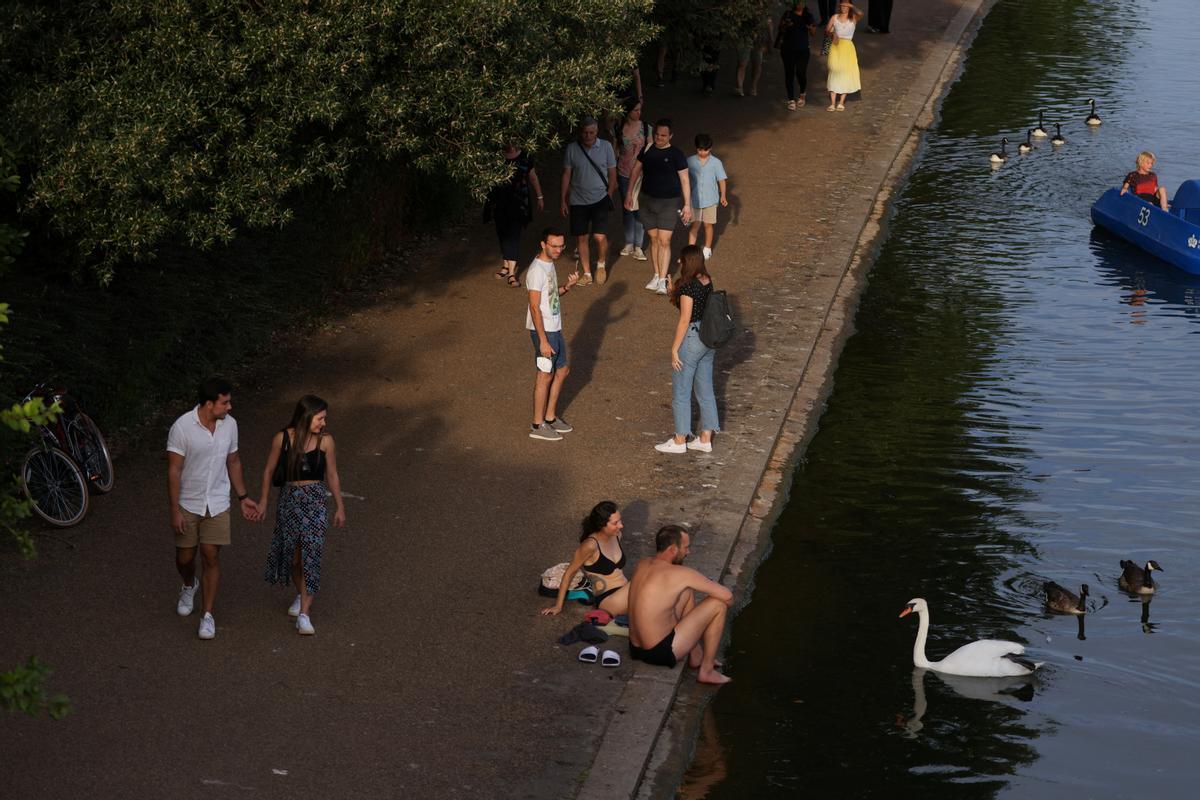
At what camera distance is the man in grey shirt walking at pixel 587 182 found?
57.5 ft

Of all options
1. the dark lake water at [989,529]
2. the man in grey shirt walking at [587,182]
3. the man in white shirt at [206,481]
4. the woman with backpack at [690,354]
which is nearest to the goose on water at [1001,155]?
the dark lake water at [989,529]

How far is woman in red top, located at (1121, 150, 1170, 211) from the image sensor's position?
21.5m

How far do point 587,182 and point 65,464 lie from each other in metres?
7.64

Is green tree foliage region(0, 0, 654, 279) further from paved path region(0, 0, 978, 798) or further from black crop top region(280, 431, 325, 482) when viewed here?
black crop top region(280, 431, 325, 482)

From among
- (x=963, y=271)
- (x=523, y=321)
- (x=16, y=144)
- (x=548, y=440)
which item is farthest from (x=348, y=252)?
(x=963, y=271)

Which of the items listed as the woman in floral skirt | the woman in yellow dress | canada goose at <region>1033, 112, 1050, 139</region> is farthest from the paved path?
the woman in yellow dress

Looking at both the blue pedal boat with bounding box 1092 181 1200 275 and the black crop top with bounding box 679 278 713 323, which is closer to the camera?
the black crop top with bounding box 679 278 713 323

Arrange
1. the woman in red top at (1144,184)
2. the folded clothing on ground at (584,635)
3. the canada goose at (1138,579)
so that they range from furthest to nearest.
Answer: the woman in red top at (1144,184) < the canada goose at (1138,579) < the folded clothing on ground at (584,635)

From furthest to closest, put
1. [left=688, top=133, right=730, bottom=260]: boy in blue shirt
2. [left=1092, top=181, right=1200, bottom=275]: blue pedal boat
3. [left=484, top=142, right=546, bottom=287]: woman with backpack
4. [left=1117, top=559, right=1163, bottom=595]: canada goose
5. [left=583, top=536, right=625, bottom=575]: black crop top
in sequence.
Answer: [left=1092, top=181, right=1200, bottom=275]: blue pedal boat < [left=688, top=133, right=730, bottom=260]: boy in blue shirt < [left=484, top=142, right=546, bottom=287]: woman with backpack < [left=1117, top=559, right=1163, bottom=595]: canada goose < [left=583, top=536, right=625, bottom=575]: black crop top

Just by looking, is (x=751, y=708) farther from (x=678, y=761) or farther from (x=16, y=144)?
(x=16, y=144)

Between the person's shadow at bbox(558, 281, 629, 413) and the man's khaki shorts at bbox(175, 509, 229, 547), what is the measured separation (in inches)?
199

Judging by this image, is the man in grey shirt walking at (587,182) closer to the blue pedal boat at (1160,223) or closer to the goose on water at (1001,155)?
the blue pedal boat at (1160,223)

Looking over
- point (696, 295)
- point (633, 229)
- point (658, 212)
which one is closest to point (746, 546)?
point (696, 295)

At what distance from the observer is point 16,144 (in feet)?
37.3
